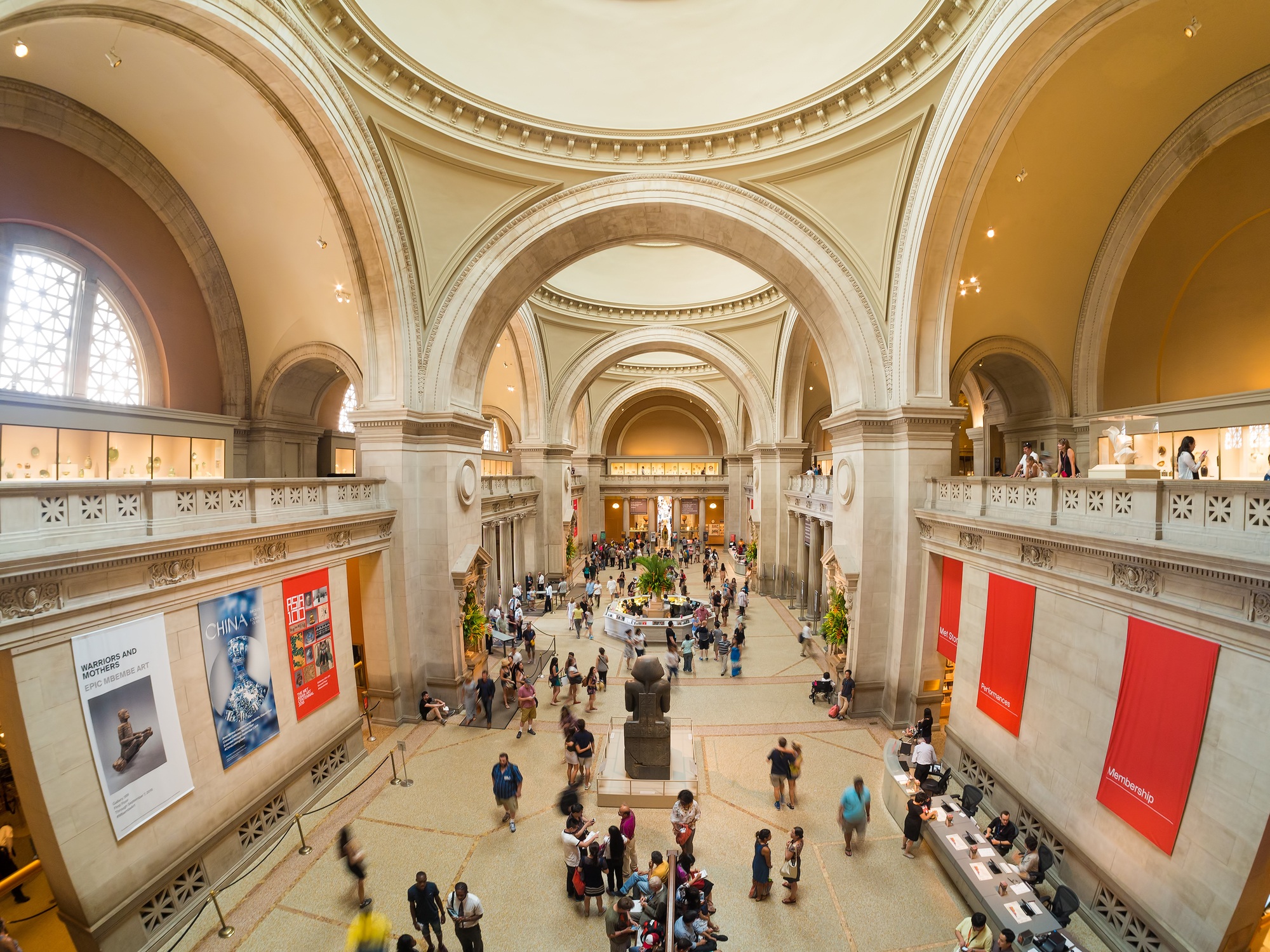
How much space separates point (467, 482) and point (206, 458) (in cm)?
628

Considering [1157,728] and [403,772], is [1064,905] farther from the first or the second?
[403,772]

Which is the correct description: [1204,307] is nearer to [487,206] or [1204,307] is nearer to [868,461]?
[868,461]

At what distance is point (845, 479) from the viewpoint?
11.4 metres

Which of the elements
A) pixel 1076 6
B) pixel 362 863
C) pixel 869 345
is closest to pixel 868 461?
pixel 869 345

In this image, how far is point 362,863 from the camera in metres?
6.05

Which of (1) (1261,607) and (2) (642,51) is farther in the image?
(2) (642,51)

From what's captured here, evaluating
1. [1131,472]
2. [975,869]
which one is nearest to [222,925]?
[975,869]

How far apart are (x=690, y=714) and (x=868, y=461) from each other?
6403 mm

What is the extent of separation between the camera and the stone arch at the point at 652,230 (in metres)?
11.0

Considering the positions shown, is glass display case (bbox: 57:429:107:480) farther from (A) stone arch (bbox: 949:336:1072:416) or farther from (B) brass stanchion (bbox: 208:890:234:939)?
(A) stone arch (bbox: 949:336:1072:416)

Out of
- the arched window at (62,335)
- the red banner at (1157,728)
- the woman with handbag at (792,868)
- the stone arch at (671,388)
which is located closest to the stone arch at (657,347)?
the stone arch at (671,388)

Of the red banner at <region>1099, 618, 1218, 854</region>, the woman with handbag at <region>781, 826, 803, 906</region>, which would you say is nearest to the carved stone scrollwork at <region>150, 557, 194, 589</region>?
the woman with handbag at <region>781, 826, 803, 906</region>

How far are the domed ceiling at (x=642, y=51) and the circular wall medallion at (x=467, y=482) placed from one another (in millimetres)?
7494

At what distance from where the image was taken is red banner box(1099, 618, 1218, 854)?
4859 millimetres
